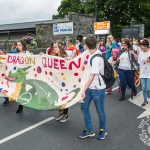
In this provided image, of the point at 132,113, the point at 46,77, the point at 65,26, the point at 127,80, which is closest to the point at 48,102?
the point at 46,77

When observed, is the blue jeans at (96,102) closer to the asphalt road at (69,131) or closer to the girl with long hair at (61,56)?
the asphalt road at (69,131)

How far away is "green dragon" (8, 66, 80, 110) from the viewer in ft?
18.7

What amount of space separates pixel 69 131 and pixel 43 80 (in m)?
1.64

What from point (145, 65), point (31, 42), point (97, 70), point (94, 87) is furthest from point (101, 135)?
point (31, 42)

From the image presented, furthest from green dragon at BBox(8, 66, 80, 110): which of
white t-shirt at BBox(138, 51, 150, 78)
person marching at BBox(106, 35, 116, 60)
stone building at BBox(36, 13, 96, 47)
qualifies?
stone building at BBox(36, 13, 96, 47)

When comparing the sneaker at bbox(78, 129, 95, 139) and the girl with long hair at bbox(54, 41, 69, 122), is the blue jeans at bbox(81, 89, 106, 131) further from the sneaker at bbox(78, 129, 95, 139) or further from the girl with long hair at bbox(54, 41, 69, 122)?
the girl with long hair at bbox(54, 41, 69, 122)

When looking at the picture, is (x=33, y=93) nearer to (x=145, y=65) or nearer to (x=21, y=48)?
(x=21, y=48)

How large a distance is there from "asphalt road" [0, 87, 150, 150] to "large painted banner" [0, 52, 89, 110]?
419 millimetres

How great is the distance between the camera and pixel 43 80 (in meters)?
6.30

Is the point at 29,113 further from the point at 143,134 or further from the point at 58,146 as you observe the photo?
the point at 143,134

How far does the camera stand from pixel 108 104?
23.4 ft

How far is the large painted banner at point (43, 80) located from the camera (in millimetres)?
5656

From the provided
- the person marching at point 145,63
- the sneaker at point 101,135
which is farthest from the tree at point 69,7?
the sneaker at point 101,135

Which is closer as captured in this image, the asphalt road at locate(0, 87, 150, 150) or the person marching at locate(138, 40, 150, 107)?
the asphalt road at locate(0, 87, 150, 150)
